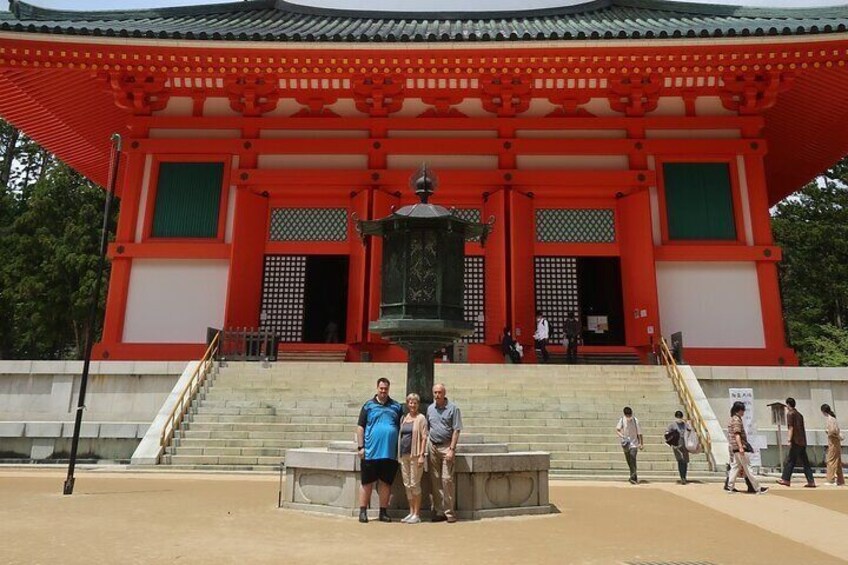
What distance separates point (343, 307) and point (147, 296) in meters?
5.55

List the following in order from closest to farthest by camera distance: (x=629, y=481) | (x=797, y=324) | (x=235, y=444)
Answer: (x=629, y=481) < (x=235, y=444) < (x=797, y=324)

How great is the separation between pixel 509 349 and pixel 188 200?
8778mm

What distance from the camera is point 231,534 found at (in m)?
5.12

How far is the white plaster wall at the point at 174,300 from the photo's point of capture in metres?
14.7

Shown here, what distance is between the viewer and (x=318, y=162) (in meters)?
15.8

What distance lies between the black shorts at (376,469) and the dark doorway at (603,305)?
36.5 ft

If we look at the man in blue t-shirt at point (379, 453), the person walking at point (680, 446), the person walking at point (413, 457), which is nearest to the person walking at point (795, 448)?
the person walking at point (680, 446)

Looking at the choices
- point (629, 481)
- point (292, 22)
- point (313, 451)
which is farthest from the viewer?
point (292, 22)

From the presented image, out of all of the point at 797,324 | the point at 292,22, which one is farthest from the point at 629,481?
the point at 797,324

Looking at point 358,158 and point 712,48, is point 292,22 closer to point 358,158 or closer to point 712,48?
point 358,158

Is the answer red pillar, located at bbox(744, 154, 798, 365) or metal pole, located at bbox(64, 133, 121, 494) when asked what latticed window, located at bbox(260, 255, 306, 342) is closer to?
metal pole, located at bbox(64, 133, 121, 494)

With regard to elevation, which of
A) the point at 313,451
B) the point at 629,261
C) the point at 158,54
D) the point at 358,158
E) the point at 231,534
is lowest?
the point at 231,534

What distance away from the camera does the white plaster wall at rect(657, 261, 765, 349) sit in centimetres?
1446

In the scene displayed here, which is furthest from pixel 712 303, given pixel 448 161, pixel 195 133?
pixel 195 133
